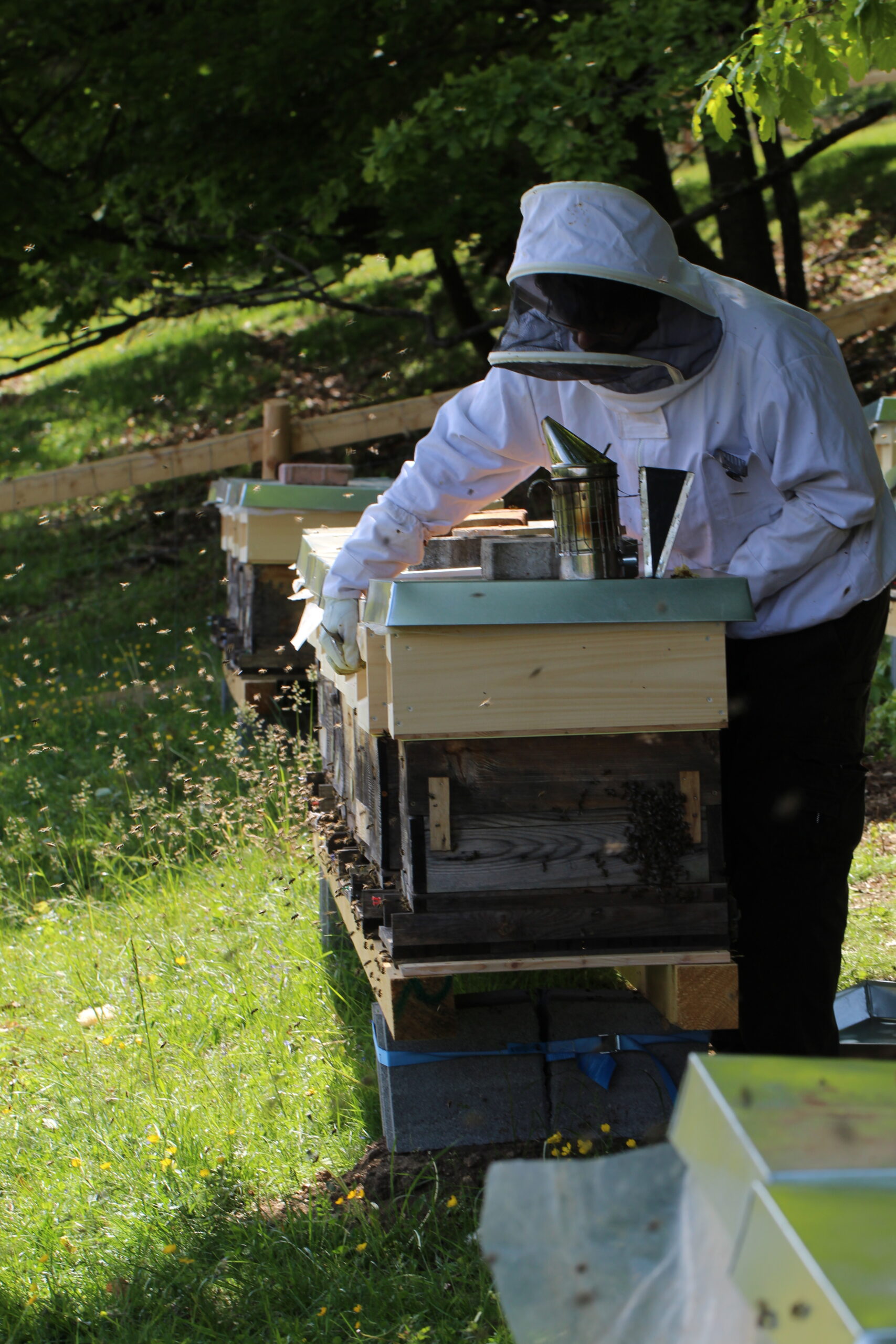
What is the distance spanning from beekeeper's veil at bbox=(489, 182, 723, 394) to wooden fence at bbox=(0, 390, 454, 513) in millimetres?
4399

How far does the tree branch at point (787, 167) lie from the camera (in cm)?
734

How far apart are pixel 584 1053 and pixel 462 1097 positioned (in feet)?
0.95

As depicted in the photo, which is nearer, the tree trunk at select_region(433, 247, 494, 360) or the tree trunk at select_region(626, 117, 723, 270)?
the tree trunk at select_region(626, 117, 723, 270)

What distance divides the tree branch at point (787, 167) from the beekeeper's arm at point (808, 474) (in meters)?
5.22

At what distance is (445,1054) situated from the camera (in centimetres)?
268

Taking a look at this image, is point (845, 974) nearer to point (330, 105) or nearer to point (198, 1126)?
point (198, 1126)

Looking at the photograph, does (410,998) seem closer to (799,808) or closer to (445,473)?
(799,808)

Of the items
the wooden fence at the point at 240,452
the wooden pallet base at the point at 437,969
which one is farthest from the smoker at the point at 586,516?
the wooden fence at the point at 240,452

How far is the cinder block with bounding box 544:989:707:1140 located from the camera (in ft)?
8.82

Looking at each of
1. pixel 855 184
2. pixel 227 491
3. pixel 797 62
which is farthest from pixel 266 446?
pixel 855 184

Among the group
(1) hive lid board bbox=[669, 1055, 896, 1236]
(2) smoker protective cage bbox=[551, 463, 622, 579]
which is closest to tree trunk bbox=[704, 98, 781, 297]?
(2) smoker protective cage bbox=[551, 463, 622, 579]

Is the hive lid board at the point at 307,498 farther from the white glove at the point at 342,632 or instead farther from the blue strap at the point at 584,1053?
the blue strap at the point at 584,1053

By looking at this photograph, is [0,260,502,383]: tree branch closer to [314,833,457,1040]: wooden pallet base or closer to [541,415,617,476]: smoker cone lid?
[541,415,617,476]: smoker cone lid

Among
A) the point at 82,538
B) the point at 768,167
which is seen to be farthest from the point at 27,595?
the point at 768,167
